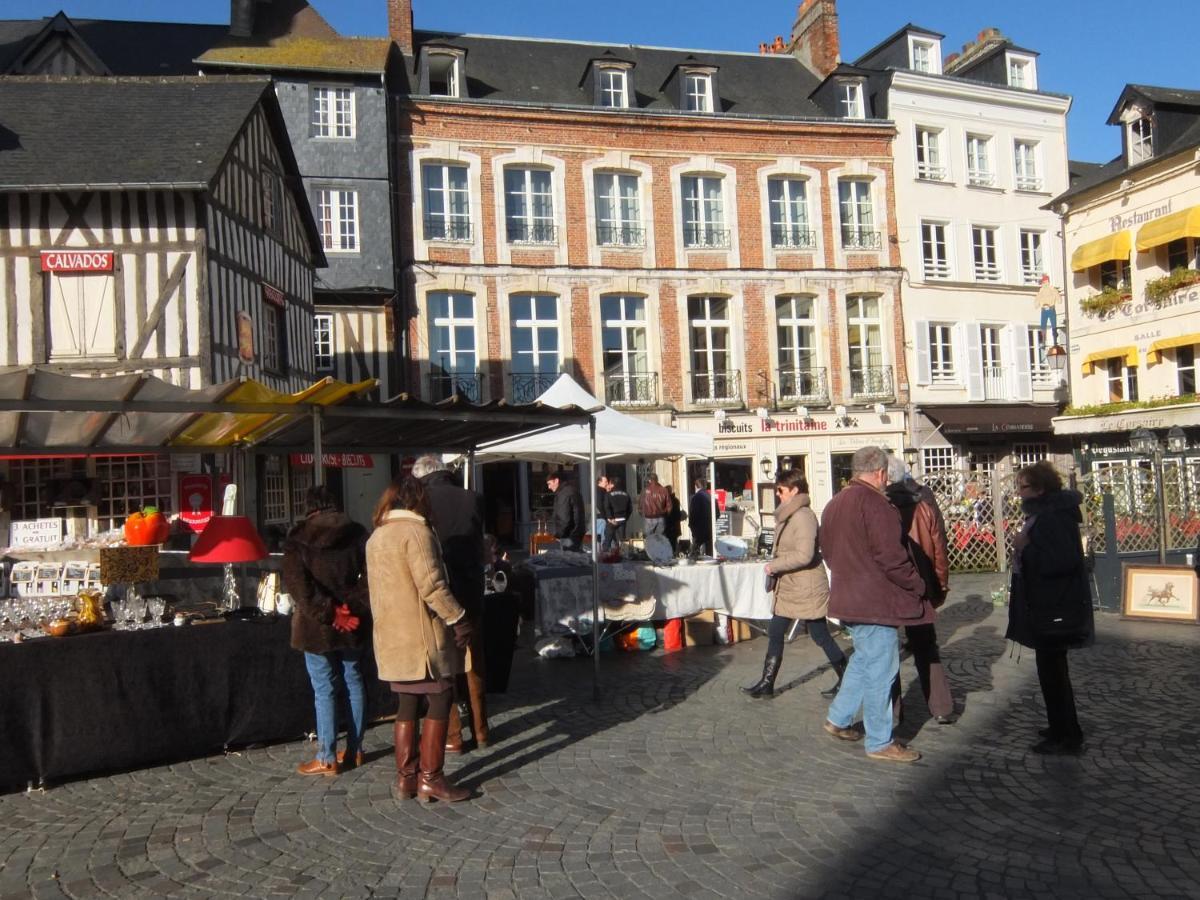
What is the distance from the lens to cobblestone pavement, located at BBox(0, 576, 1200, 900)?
3.69m

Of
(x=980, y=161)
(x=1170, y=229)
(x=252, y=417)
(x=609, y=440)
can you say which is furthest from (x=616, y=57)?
(x=252, y=417)

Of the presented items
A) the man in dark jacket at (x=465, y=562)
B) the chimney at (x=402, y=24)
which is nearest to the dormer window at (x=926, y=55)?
the chimney at (x=402, y=24)

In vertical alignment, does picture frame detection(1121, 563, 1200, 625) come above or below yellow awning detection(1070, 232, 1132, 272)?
below

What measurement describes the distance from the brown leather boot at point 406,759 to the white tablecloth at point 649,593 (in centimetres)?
354

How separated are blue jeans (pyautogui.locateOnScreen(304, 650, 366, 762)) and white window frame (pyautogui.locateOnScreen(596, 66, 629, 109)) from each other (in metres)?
19.1

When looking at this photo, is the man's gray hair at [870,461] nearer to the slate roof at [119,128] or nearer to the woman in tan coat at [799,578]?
the woman in tan coat at [799,578]

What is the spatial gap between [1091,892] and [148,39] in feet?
76.8

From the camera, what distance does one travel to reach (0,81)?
13242mm

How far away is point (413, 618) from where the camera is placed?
441 centimetres

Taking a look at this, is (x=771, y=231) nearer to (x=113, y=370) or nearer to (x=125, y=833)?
(x=113, y=370)

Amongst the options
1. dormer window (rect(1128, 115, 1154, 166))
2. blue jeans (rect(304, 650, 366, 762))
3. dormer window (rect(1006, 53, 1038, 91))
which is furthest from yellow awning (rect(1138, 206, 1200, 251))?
blue jeans (rect(304, 650, 366, 762))

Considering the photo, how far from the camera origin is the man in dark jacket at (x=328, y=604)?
191 inches

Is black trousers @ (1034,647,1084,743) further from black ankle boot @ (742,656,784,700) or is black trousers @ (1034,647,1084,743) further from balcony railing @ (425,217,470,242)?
balcony railing @ (425,217,470,242)

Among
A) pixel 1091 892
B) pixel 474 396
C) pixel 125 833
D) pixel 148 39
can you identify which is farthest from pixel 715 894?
pixel 148 39
